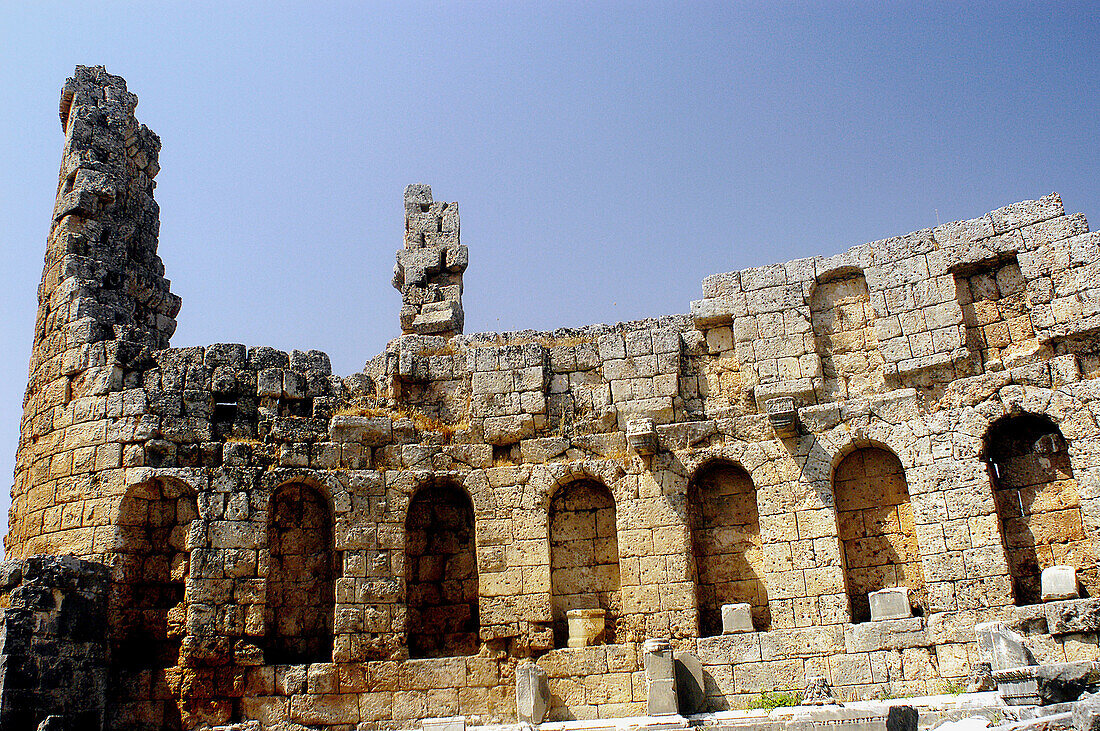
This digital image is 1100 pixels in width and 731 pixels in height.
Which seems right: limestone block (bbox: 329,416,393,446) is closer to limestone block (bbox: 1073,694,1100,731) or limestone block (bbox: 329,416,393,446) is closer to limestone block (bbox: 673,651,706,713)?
limestone block (bbox: 673,651,706,713)

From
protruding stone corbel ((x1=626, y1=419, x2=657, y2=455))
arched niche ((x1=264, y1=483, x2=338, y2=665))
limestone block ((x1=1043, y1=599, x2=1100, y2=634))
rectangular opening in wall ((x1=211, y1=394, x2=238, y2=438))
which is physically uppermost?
rectangular opening in wall ((x1=211, y1=394, x2=238, y2=438))

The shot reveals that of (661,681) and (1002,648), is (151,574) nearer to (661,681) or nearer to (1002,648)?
(661,681)

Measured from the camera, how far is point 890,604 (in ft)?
42.2

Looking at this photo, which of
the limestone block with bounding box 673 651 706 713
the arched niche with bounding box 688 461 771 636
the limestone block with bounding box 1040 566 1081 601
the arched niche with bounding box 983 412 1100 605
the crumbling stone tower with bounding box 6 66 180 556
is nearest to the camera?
the limestone block with bounding box 1040 566 1081 601

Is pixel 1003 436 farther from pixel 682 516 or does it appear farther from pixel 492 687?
pixel 492 687

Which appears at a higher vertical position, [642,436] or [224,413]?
[224,413]

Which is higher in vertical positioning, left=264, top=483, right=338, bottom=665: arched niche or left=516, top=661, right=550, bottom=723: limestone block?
left=264, top=483, right=338, bottom=665: arched niche

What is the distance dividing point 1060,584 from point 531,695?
22.1 feet

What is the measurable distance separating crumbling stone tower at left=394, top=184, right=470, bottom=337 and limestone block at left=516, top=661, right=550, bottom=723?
19.8 feet

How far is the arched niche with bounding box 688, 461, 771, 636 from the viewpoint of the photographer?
14.2m

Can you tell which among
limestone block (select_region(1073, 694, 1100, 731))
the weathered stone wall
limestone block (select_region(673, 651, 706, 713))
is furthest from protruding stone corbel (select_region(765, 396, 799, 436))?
the weathered stone wall

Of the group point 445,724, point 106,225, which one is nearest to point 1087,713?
point 445,724

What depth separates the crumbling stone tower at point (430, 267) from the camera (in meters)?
16.8

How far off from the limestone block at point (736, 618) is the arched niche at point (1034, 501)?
134 inches
